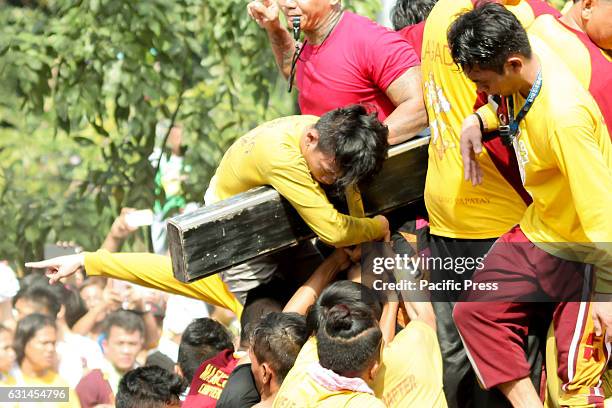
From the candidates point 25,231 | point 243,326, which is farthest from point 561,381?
point 25,231

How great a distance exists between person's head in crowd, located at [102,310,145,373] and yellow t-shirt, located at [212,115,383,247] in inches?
119

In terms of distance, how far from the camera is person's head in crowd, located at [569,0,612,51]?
182 inches

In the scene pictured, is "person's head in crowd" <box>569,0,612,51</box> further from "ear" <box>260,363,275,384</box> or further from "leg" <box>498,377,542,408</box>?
"ear" <box>260,363,275,384</box>

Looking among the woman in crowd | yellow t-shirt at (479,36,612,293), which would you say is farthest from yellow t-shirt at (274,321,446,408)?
the woman in crowd

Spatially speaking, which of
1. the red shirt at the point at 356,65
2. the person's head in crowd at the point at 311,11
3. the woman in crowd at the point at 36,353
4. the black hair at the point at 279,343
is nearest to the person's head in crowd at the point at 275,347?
the black hair at the point at 279,343

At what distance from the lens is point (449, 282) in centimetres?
508

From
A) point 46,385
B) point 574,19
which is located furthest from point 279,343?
point 46,385

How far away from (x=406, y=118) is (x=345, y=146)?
0.42 m

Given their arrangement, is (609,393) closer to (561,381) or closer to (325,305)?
(561,381)

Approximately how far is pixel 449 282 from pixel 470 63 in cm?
103

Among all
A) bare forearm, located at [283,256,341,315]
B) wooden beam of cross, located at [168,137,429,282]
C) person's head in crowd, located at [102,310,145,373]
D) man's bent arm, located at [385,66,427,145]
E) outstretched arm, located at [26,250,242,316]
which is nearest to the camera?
wooden beam of cross, located at [168,137,429,282]

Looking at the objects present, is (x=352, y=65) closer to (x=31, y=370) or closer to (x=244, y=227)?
(x=244, y=227)

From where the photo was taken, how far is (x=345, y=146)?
4883 mm

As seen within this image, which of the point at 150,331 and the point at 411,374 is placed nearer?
the point at 411,374
